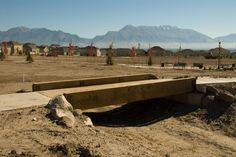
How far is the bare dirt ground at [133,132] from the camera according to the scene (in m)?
6.94

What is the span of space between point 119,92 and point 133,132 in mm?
1565

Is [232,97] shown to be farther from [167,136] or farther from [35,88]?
[35,88]

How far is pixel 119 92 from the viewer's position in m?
11.8

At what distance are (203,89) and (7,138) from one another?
29.0 ft

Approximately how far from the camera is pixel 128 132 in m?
10.9

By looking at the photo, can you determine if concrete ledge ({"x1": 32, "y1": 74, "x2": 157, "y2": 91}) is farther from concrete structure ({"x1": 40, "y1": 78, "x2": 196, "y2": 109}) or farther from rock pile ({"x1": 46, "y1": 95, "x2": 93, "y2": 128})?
rock pile ({"x1": 46, "y1": 95, "x2": 93, "y2": 128})

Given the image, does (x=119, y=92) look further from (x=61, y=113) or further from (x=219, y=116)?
(x=219, y=116)

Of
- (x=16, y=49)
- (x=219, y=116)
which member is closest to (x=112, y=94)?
(x=219, y=116)

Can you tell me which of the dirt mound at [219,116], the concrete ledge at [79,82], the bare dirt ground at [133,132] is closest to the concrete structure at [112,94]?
the bare dirt ground at [133,132]

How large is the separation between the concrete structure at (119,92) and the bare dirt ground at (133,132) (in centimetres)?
83

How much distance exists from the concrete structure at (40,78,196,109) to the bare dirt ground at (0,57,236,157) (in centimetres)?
83

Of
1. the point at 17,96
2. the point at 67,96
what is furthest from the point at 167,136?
the point at 17,96

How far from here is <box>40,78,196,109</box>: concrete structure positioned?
10906mm

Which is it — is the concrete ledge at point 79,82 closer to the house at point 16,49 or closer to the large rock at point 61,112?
the large rock at point 61,112
